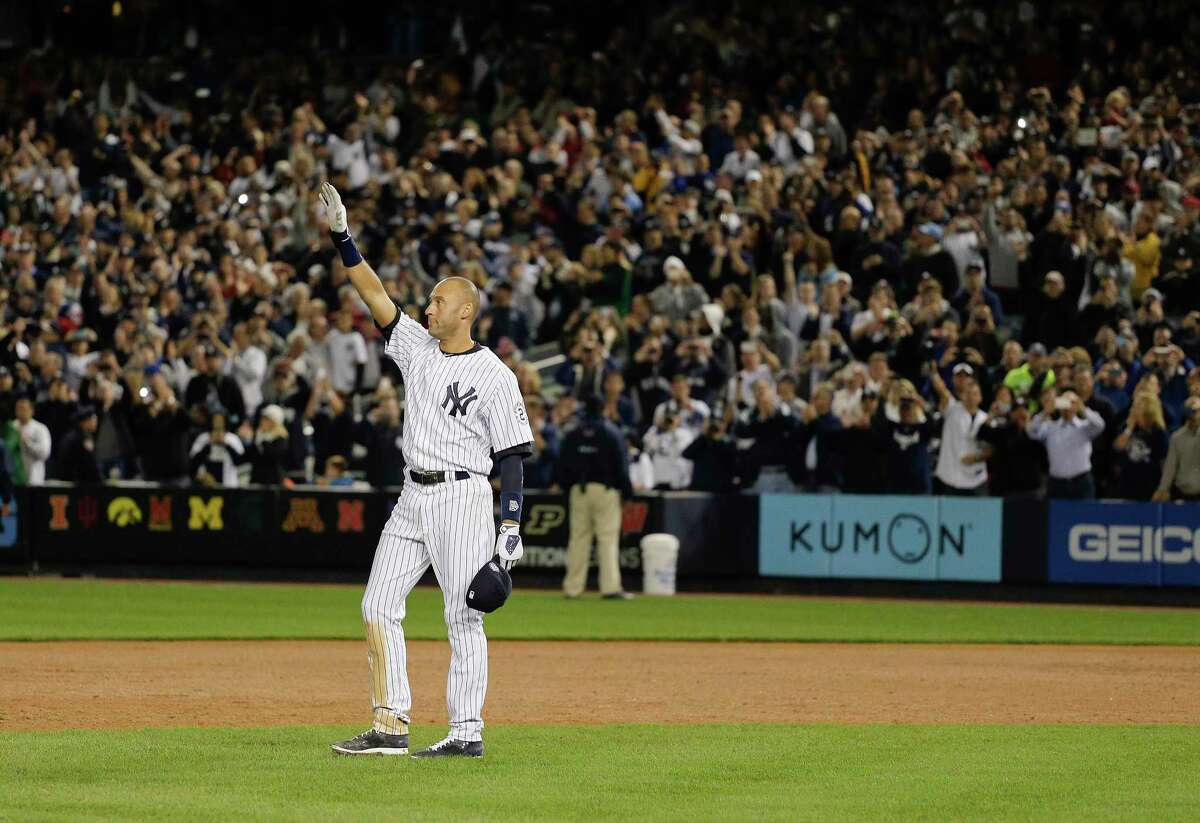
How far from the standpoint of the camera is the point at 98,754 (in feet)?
31.2

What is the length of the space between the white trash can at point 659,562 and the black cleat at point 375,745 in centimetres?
1315

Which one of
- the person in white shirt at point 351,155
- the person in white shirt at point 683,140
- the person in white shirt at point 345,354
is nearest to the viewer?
the person in white shirt at point 345,354

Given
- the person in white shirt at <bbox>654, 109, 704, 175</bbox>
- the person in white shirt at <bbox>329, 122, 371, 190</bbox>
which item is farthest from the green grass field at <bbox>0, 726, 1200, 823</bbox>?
the person in white shirt at <bbox>329, 122, 371, 190</bbox>

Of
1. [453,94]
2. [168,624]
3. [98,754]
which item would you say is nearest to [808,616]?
[168,624]

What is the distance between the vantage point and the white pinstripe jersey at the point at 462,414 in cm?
934

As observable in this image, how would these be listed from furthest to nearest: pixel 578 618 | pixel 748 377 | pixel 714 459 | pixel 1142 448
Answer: pixel 748 377 < pixel 714 459 < pixel 1142 448 < pixel 578 618

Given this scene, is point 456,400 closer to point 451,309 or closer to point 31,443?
point 451,309

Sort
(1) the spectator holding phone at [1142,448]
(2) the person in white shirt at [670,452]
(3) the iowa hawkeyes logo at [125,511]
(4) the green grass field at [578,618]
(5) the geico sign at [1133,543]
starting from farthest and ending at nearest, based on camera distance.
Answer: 1. (3) the iowa hawkeyes logo at [125,511]
2. (2) the person in white shirt at [670,452]
3. (5) the geico sign at [1133,543]
4. (1) the spectator holding phone at [1142,448]
5. (4) the green grass field at [578,618]

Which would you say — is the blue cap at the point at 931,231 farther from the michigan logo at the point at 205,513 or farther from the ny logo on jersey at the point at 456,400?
the ny logo on jersey at the point at 456,400

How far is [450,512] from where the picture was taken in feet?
30.5

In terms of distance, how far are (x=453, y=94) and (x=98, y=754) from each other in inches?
914

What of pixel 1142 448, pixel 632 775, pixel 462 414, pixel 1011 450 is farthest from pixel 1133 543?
pixel 462 414

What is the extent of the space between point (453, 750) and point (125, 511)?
51.2 ft

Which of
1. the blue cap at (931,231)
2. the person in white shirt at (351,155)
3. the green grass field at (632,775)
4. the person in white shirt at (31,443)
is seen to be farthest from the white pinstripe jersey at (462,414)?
the person in white shirt at (351,155)
